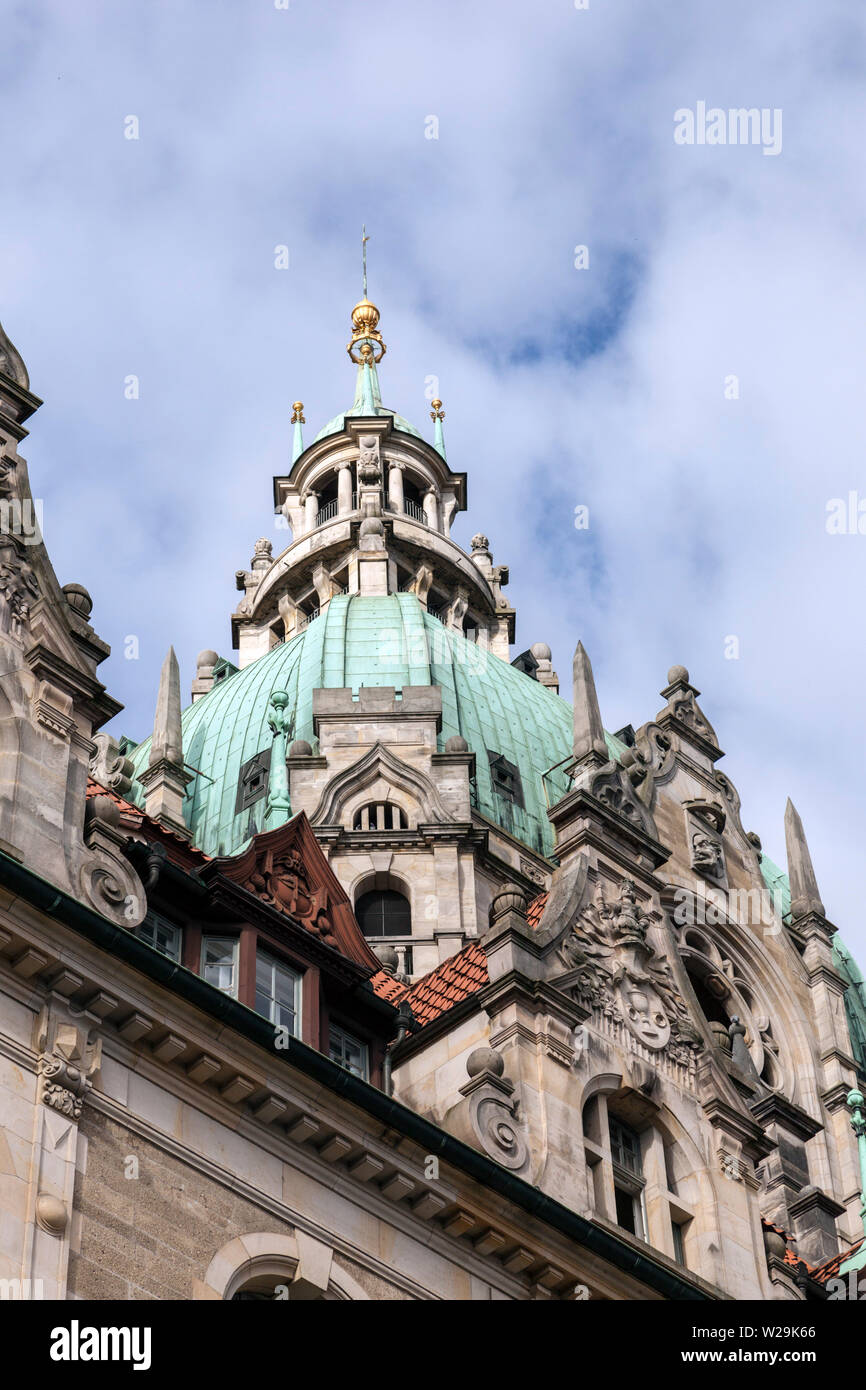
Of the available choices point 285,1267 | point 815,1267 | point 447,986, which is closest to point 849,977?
point 815,1267

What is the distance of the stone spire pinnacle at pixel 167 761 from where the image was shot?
187ft

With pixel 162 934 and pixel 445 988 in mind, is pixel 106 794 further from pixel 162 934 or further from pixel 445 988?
pixel 445 988

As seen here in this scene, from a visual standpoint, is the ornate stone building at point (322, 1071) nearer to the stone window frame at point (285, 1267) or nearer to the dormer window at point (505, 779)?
the stone window frame at point (285, 1267)

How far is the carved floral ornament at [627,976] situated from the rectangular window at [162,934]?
17.8 ft

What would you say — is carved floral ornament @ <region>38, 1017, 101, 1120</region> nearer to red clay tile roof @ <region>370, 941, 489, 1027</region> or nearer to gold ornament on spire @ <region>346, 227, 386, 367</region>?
red clay tile roof @ <region>370, 941, 489, 1027</region>

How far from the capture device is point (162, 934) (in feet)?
82.3

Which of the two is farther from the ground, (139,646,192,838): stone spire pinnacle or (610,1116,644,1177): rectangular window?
(139,646,192,838): stone spire pinnacle

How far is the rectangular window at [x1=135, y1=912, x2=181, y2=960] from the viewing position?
24.8m

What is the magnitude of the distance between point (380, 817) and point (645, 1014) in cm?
2458

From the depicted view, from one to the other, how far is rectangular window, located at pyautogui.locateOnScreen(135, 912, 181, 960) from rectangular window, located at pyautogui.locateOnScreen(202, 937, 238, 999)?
0.28m

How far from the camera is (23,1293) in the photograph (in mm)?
20250

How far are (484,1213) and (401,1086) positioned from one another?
3.69 metres

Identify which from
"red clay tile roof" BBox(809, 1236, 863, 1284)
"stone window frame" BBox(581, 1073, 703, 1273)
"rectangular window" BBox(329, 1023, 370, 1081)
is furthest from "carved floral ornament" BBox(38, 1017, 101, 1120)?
"red clay tile roof" BBox(809, 1236, 863, 1284)
